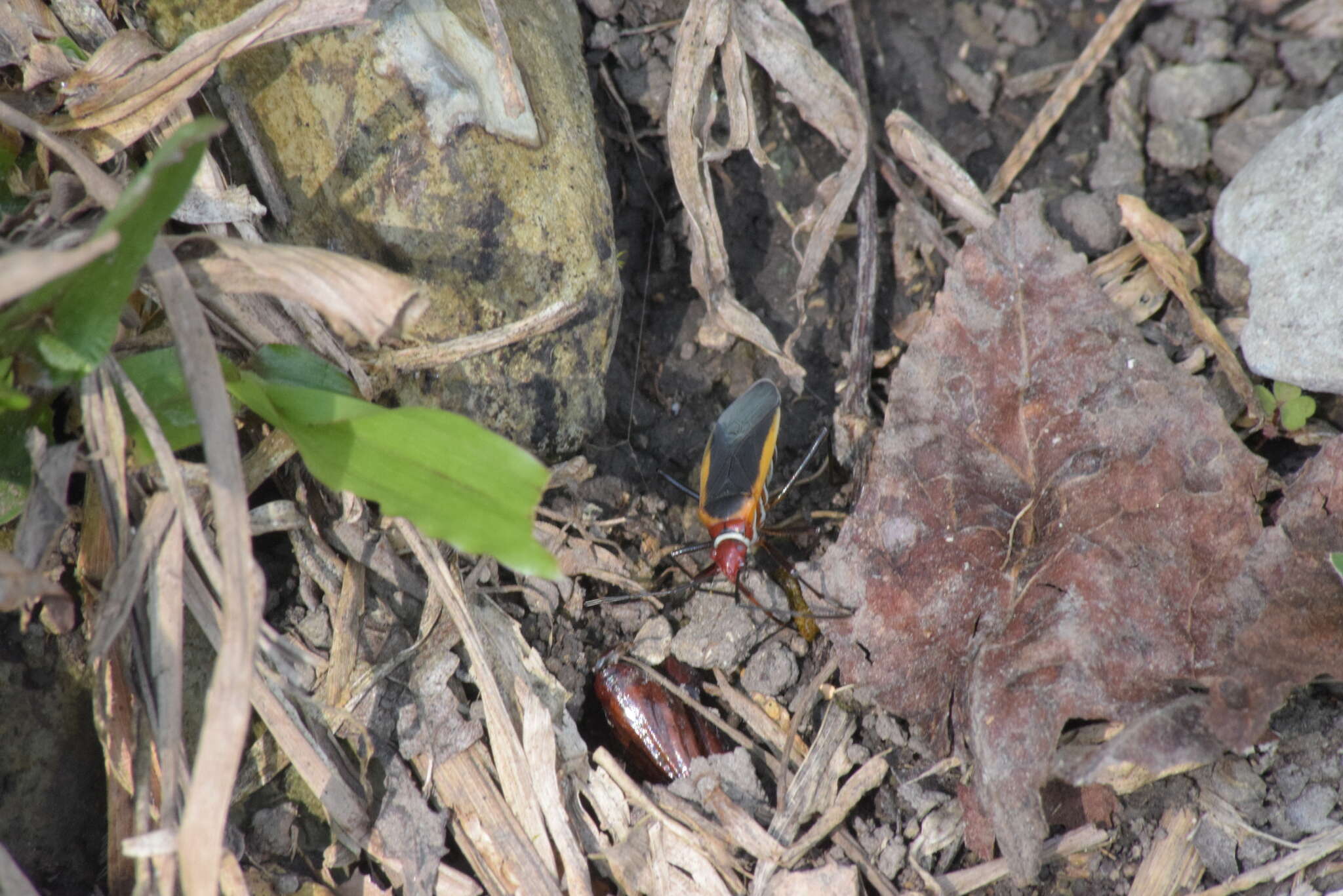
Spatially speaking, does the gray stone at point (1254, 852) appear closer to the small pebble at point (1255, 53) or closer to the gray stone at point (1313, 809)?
the gray stone at point (1313, 809)

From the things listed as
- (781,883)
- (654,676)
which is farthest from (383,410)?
(781,883)

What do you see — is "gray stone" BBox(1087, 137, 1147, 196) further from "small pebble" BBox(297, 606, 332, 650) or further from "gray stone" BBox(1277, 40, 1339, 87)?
"small pebble" BBox(297, 606, 332, 650)

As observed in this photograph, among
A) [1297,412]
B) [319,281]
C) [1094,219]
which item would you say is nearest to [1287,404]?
[1297,412]

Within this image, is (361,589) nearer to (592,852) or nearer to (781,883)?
(592,852)

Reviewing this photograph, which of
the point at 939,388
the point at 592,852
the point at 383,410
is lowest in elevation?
the point at 592,852

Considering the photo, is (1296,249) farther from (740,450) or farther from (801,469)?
(740,450)

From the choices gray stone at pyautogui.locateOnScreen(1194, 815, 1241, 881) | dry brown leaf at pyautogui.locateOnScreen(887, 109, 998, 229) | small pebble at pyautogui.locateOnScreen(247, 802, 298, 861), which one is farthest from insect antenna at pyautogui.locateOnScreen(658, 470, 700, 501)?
gray stone at pyautogui.locateOnScreen(1194, 815, 1241, 881)
